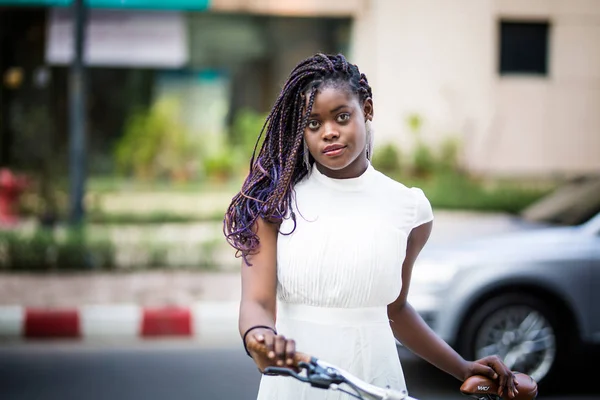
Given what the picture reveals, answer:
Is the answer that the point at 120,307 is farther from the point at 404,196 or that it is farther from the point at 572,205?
the point at 404,196

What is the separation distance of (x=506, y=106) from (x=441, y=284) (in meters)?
7.62

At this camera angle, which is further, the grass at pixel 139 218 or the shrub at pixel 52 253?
the grass at pixel 139 218

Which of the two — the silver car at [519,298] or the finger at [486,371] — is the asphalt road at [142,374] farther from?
the finger at [486,371]

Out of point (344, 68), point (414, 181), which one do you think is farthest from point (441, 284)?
point (414, 181)

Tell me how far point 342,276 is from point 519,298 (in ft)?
11.8

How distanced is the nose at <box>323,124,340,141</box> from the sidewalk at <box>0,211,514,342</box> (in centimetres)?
435

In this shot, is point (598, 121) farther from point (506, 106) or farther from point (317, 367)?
point (317, 367)

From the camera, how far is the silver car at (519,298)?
16.7ft

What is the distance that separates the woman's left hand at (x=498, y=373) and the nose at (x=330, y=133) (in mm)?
549

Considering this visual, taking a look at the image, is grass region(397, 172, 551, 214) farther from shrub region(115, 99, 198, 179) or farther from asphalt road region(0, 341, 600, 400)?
asphalt road region(0, 341, 600, 400)

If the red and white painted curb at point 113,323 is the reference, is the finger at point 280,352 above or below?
above

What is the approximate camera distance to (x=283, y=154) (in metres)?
1.86

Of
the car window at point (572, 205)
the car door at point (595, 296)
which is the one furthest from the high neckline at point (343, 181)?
the car window at point (572, 205)

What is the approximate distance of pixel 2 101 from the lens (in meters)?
12.3
